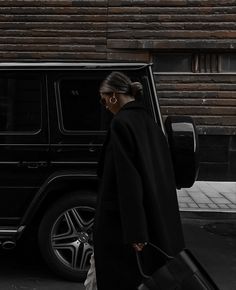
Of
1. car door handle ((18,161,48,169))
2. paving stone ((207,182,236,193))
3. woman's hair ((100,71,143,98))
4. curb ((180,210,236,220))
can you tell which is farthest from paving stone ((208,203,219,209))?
woman's hair ((100,71,143,98))

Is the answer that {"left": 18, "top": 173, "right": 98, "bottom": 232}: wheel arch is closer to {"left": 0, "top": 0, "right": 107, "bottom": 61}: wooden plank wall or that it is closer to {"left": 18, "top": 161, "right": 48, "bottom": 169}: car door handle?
{"left": 18, "top": 161, "right": 48, "bottom": 169}: car door handle

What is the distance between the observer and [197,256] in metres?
5.60

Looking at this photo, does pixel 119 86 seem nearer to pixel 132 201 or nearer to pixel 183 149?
pixel 132 201

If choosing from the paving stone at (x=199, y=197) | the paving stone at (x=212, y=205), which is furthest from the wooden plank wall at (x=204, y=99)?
the paving stone at (x=212, y=205)

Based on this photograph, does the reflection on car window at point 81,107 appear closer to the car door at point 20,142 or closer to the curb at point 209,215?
the car door at point 20,142

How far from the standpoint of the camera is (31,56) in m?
11.0

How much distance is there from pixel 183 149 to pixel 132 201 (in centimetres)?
147

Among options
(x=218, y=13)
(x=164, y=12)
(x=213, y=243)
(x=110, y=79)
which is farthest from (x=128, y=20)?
(x=110, y=79)

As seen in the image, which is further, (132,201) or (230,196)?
(230,196)

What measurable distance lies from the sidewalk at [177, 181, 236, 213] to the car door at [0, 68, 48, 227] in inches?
147

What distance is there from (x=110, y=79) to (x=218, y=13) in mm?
8471

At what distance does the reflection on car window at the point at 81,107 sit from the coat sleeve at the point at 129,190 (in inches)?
70.5

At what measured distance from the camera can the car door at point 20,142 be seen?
174 inches

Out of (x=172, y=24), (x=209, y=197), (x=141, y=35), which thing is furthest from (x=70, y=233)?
(x=172, y=24)
